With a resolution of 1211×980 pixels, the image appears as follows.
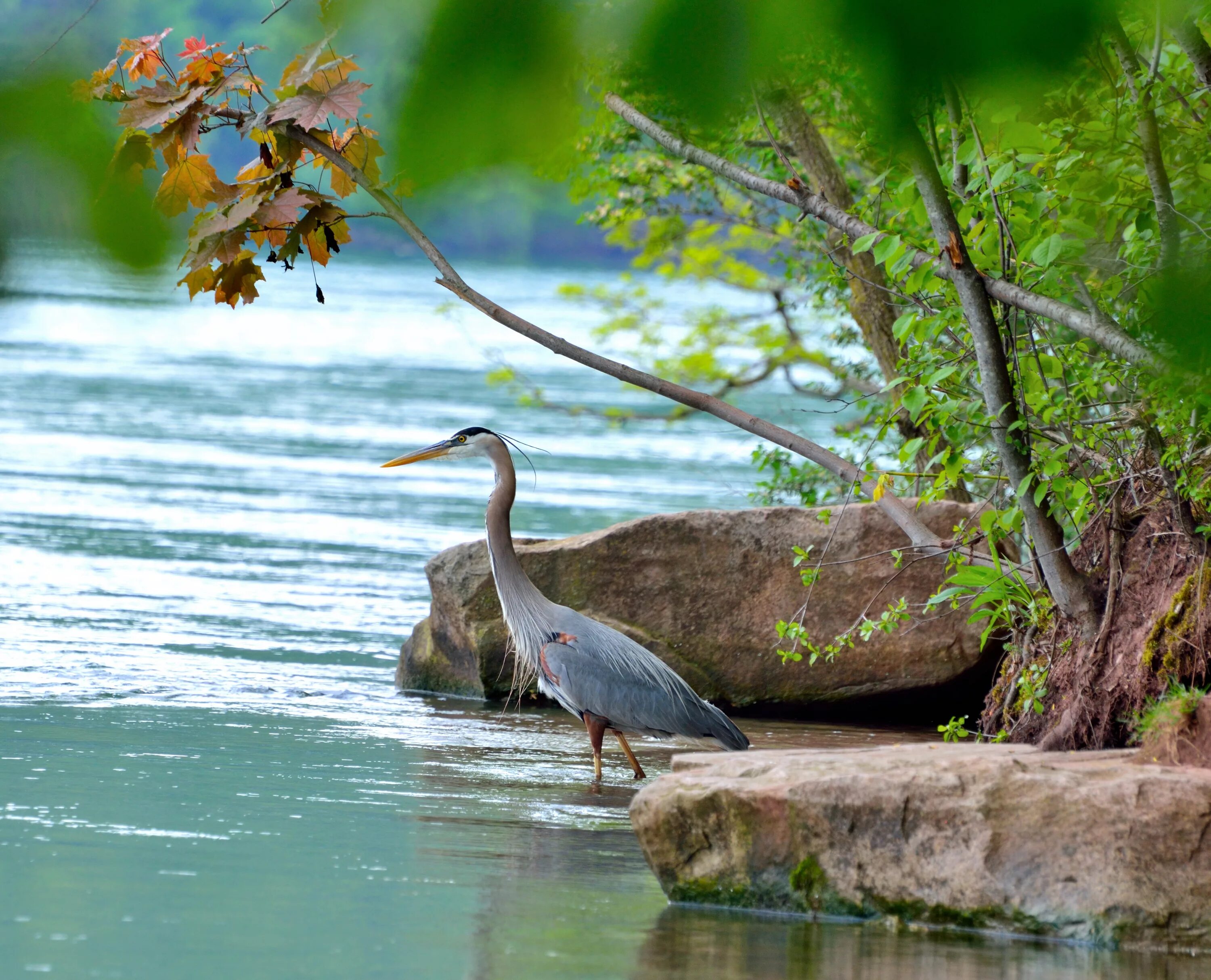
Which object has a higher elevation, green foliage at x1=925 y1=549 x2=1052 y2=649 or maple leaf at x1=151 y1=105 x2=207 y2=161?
maple leaf at x1=151 y1=105 x2=207 y2=161

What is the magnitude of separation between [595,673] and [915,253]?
8.10ft

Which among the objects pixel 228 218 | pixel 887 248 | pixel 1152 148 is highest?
pixel 1152 148

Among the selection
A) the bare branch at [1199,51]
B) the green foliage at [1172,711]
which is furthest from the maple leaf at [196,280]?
the green foliage at [1172,711]

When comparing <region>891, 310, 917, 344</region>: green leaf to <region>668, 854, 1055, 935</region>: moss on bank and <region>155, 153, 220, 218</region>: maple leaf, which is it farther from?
<region>155, 153, 220, 218</region>: maple leaf

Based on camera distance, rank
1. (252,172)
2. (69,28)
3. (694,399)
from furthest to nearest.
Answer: (694,399), (252,172), (69,28)

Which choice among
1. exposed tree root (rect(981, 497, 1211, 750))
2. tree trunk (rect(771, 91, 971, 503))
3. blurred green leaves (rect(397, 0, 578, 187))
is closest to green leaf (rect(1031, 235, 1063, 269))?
exposed tree root (rect(981, 497, 1211, 750))

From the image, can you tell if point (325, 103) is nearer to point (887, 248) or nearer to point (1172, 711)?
point (887, 248)

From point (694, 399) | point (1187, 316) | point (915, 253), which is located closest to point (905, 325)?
point (915, 253)

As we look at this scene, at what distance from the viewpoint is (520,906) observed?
4785mm

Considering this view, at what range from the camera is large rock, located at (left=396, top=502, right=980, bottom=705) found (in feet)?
26.3

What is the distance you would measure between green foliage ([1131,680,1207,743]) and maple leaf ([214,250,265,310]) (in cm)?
302

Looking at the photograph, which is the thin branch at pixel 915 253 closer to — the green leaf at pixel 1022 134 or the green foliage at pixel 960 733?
the green leaf at pixel 1022 134

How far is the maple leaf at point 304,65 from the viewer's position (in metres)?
1.31

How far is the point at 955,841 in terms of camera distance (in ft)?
14.5
